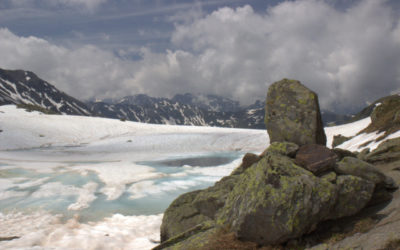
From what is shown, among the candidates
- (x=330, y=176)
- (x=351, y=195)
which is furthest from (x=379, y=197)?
(x=330, y=176)

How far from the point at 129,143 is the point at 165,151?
10.9 meters

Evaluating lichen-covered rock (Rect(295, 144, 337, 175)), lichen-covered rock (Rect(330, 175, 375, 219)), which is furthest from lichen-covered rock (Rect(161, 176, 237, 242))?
lichen-covered rock (Rect(330, 175, 375, 219))

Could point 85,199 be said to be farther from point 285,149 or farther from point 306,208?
point 306,208

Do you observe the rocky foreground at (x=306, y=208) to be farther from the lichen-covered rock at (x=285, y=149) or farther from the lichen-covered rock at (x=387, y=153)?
the lichen-covered rock at (x=387, y=153)

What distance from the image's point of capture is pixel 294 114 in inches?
502

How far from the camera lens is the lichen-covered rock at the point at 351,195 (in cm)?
816

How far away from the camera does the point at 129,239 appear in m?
13.5

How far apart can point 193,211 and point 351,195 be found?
7317 mm

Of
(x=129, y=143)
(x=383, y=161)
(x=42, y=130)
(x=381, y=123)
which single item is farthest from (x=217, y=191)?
(x=42, y=130)

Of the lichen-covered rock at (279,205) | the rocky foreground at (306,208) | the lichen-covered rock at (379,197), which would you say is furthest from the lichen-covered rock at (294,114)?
the lichen-covered rock at (279,205)

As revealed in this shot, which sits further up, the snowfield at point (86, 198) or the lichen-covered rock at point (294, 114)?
the lichen-covered rock at point (294, 114)

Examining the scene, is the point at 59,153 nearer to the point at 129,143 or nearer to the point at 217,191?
the point at 129,143

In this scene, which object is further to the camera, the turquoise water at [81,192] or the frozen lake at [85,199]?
the turquoise water at [81,192]

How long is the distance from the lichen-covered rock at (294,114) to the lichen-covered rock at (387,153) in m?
3.87
